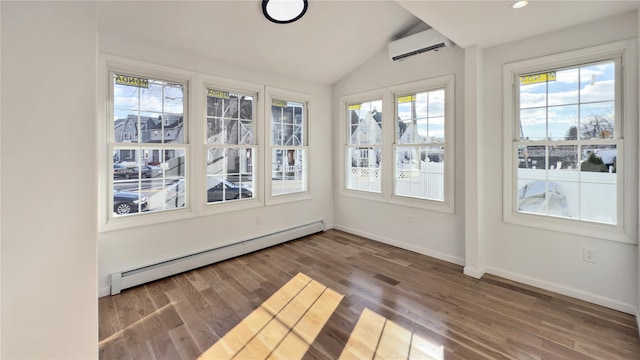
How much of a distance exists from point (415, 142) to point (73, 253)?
12.1 feet

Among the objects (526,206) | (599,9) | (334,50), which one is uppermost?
(334,50)

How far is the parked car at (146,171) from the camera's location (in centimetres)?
290

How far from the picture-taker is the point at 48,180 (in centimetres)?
77

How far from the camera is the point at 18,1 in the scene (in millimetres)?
719

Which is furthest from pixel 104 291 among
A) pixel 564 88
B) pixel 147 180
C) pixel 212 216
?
pixel 564 88

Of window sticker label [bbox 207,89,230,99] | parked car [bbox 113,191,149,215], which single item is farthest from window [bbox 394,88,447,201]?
Result: parked car [bbox 113,191,149,215]

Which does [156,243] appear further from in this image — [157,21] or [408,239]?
[408,239]

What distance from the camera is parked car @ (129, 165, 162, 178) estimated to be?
2.90 meters

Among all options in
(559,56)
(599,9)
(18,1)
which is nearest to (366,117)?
(559,56)

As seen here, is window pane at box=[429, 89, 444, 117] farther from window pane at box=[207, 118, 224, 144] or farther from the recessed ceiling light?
window pane at box=[207, 118, 224, 144]

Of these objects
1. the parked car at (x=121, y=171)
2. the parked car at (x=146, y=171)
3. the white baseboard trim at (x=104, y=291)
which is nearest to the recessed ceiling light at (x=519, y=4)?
the parked car at (x=146, y=171)

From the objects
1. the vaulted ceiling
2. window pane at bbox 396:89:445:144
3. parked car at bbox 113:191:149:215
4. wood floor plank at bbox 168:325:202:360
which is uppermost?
the vaulted ceiling

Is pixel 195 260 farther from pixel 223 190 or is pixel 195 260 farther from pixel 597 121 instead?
pixel 597 121

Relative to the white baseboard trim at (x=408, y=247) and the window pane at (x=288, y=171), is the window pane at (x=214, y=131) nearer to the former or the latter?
the window pane at (x=288, y=171)
